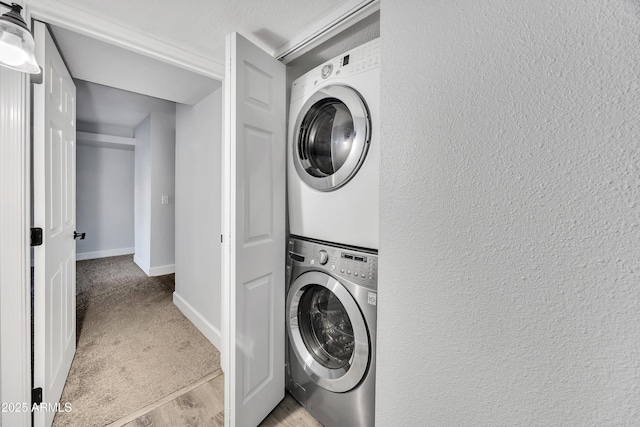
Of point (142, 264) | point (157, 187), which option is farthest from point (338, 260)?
point (142, 264)

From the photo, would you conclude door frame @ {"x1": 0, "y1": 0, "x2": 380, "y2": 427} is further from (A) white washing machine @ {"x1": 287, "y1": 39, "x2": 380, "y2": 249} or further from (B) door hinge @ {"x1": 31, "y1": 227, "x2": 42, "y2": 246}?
(A) white washing machine @ {"x1": 287, "y1": 39, "x2": 380, "y2": 249}

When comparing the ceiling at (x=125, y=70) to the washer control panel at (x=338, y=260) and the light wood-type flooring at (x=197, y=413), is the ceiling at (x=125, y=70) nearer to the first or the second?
the washer control panel at (x=338, y=260)

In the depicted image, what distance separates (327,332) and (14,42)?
1.78m

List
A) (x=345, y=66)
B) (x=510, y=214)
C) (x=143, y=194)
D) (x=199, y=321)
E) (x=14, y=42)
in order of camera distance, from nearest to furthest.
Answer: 1. (x=510, y=214)
2. (x=14, y=42)
3. (x=345, y=66)
4. (x=199, y=321)
5. (x=143, y=194)

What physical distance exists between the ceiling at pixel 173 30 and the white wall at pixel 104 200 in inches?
137

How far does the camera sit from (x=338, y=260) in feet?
4.02

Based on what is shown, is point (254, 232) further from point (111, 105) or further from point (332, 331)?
point (111, 105)

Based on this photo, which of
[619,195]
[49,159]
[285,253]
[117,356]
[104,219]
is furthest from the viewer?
[104,219]

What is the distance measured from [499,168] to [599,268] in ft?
0.92

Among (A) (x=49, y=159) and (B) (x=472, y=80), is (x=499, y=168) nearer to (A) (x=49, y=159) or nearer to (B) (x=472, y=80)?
(B) (x=472, y=80)

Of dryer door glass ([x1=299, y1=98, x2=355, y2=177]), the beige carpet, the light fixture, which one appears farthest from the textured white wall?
the beige carpet

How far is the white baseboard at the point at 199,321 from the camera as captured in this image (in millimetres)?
2066

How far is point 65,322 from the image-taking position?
1.59 meters

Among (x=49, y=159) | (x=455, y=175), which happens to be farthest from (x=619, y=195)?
(x=49, y=159)
